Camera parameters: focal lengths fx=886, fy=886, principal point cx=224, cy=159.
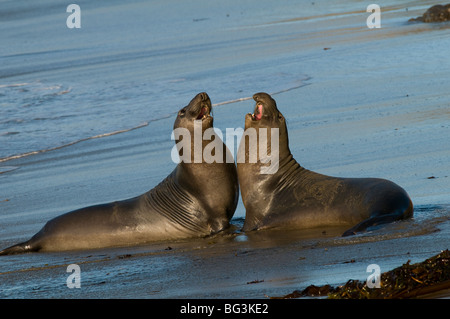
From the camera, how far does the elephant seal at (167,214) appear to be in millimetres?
7633

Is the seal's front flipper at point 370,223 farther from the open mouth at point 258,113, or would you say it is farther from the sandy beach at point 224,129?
the open mouth at point 258,113

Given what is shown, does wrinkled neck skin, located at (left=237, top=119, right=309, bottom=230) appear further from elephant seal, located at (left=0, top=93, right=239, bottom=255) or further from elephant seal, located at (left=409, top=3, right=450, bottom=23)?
elephant seal, located at (left=409, top=3, right=450, bottom=23)

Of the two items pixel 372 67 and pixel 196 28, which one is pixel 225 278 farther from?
pixel 196 28

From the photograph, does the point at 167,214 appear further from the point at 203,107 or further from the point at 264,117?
the point at 264,117

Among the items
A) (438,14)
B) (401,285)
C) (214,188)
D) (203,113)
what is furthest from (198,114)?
(438,14)

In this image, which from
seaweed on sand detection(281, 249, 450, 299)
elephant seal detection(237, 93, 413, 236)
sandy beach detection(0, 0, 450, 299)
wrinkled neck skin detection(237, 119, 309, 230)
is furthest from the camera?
wrinkled neck skin detection(237, 119, 309, 230)

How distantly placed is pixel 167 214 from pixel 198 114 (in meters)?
0.92

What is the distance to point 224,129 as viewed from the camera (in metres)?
11.8

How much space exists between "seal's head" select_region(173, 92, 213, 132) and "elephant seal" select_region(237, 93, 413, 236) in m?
0.36

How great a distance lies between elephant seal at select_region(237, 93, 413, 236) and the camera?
6.74 m

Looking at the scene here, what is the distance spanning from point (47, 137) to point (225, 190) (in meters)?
6.31

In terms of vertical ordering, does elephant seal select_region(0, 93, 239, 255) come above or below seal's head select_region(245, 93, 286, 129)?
below

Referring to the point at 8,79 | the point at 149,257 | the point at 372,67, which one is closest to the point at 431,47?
the point at 372,67

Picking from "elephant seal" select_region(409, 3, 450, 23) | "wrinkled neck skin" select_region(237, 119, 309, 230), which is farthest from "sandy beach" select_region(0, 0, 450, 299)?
"elephant seal" select_region(409, 3, 450, 23)
